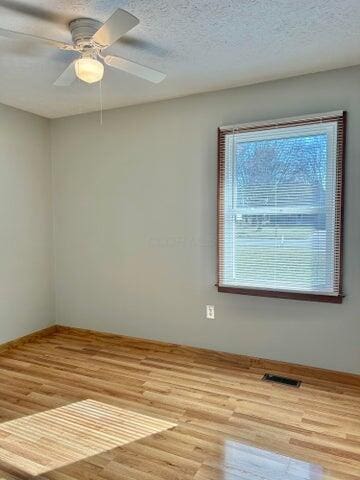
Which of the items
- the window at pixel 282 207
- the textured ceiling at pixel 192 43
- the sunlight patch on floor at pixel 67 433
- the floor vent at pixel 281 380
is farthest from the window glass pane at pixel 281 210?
the sunlight patch on floor at pixel 67 433

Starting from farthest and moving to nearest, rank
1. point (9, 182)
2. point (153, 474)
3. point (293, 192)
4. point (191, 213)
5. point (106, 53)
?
point (9, 182) < point (191, 213) < point (293, 192) < point (106, 53) < point (153, 474)

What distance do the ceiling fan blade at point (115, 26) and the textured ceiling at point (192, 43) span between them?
187 mm

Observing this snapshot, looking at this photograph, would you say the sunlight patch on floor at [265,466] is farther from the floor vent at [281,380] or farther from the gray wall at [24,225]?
the gray wall at [24,225]

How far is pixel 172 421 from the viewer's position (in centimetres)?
223

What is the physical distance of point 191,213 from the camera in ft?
10.8

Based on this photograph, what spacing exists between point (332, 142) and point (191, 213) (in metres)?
1.33

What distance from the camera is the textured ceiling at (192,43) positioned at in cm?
188

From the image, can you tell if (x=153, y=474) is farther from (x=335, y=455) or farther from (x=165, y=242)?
(x=165, y=242)

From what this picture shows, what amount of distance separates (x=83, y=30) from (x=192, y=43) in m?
0.70

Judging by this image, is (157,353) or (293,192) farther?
(157,353)

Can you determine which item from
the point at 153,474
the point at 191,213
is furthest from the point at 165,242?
the point at 153,474

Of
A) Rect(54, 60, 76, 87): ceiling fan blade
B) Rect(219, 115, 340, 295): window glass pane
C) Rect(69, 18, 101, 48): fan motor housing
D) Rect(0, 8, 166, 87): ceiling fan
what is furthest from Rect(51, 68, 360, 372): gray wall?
Rect(69, 18, 101, 48): fan motor housing

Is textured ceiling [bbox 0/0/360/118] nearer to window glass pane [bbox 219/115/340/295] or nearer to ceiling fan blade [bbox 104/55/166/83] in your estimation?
ceiling fan blade [bbox 104/55/166/83]

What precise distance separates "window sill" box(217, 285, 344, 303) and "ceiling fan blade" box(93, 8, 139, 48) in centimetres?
212
